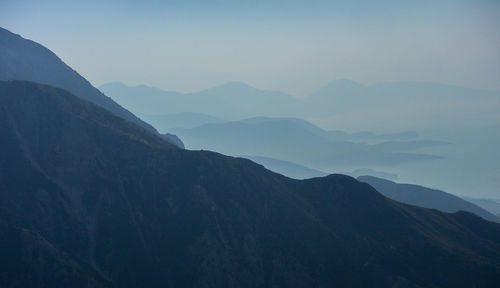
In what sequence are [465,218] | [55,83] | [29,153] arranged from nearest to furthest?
[29,153] → [465,218] → [55,83]

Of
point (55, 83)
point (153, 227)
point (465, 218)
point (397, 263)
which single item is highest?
point (55, 83)

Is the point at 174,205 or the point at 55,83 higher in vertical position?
the point at 55,83

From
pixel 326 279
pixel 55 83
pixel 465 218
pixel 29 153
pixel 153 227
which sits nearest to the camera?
pixel 326 279

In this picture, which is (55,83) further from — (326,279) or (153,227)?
(326,279)

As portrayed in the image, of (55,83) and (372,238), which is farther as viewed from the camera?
(55,83)

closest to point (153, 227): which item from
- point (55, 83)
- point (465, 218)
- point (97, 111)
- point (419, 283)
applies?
point (97, 111)

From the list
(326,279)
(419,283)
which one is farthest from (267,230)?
(419,283)
